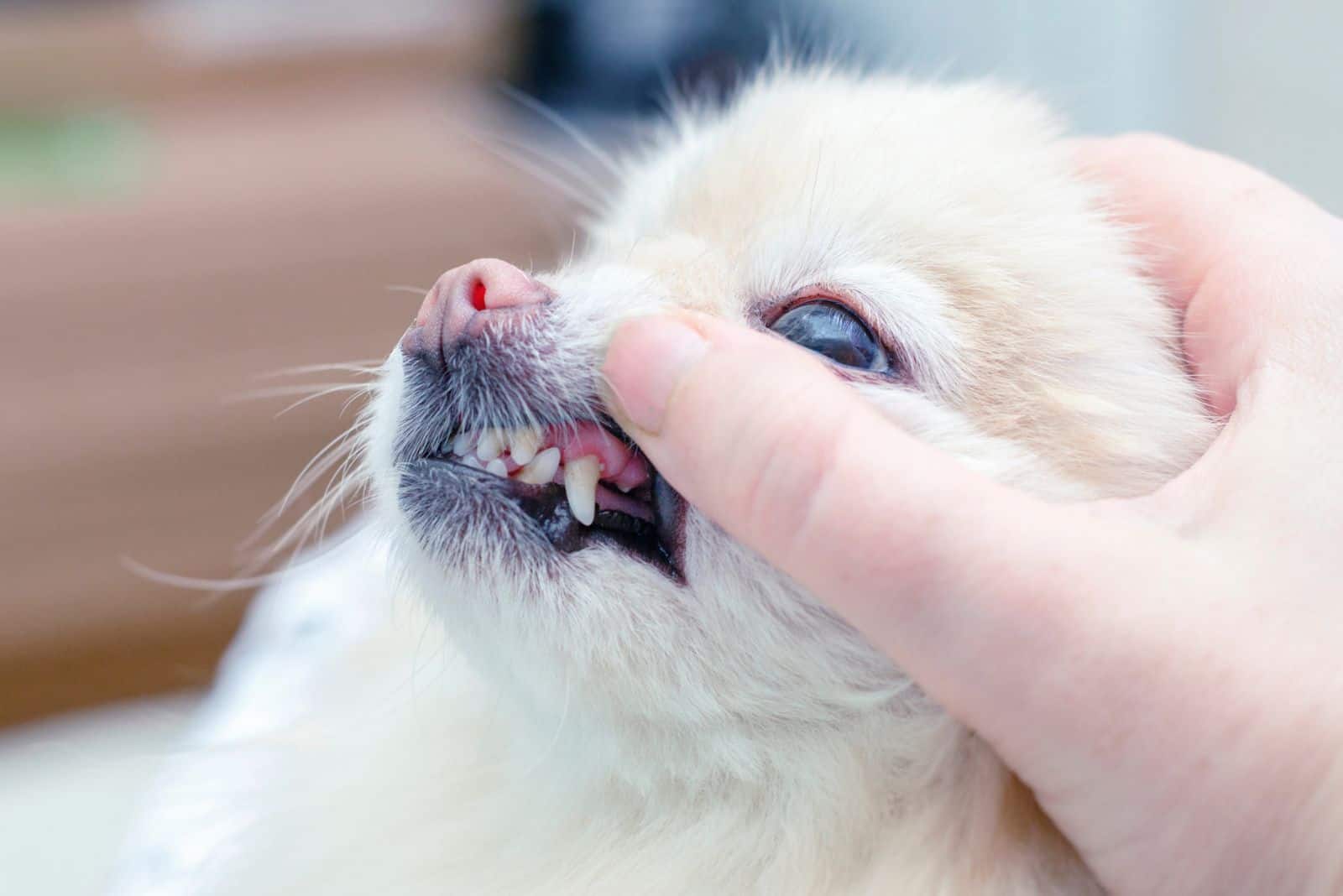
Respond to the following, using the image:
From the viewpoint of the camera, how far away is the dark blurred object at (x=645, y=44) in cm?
241

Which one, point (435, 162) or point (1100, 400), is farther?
point (435, 162)

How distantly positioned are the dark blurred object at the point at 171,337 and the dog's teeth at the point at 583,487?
49.9 inches

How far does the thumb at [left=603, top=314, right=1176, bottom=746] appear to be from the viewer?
520 millimetres

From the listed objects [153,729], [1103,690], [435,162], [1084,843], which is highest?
[1103,690]

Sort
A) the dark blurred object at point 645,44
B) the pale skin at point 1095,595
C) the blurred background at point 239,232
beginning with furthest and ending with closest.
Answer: the dark blurred object at point 645,44 → the blurred background at point 239,232 → the pale skin at point 1095,595

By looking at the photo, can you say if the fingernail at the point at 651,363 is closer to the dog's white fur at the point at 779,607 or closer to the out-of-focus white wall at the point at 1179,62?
the dog's white fur at the point at 779,607

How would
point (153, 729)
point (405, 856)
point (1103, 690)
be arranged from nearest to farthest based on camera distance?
point (1103, 690)
point (405, 856)
point (153, 729)

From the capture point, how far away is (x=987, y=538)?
0.52m

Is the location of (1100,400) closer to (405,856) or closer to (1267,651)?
(1267,651)

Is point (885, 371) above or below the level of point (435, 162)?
above

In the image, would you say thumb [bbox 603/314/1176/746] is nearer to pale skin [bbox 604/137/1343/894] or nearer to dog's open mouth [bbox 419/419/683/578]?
pale skin [bbox 604/137/1343/894]

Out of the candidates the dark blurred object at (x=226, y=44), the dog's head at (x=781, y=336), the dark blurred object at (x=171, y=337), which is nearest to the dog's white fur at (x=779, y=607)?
the dog's head at (x=781, y=336)

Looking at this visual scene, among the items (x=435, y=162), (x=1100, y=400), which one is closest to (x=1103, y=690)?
(x=1100, y=400)

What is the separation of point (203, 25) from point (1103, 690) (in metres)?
2.63
